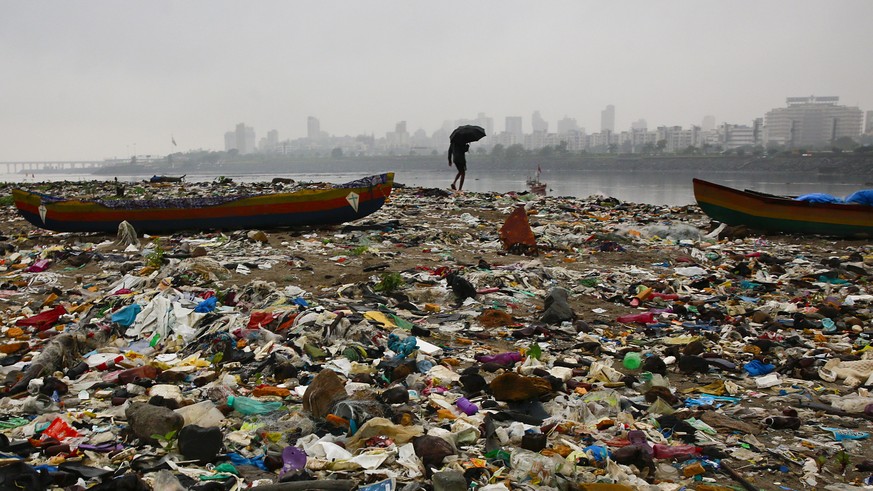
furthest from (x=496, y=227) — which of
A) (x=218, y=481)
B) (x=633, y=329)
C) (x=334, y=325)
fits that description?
(x=218, y=481)

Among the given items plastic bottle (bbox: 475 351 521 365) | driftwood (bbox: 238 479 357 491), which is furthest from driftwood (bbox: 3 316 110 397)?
plastic bottle (bbox: 475 351 521 365)

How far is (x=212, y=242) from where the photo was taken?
916 centimetres

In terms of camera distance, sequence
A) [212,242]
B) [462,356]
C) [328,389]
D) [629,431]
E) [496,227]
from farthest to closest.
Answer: [496,227] < [212,242] < [462,356] < [328,389] < [629,431]

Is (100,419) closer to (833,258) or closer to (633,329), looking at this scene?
(633,329)

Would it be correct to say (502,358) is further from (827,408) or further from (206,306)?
(206,306)

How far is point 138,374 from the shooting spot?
156 inches

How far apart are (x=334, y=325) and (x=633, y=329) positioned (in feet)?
8.04

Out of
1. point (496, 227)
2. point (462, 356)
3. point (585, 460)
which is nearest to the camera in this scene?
point (585, 460)

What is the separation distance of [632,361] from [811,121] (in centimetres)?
16647

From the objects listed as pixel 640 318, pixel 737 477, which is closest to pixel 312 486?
pixel 737 477

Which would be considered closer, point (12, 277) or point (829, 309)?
point (829, 309)

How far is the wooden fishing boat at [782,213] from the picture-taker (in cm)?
946

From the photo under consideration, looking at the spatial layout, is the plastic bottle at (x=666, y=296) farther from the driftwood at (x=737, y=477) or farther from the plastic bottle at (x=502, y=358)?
the driftwood at (x=737, y=477)

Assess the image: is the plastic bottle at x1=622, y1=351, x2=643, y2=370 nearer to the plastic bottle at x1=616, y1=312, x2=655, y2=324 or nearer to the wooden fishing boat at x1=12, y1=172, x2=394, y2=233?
the plastic bottle at x1=616, y1=312, x2=655, y2=324
